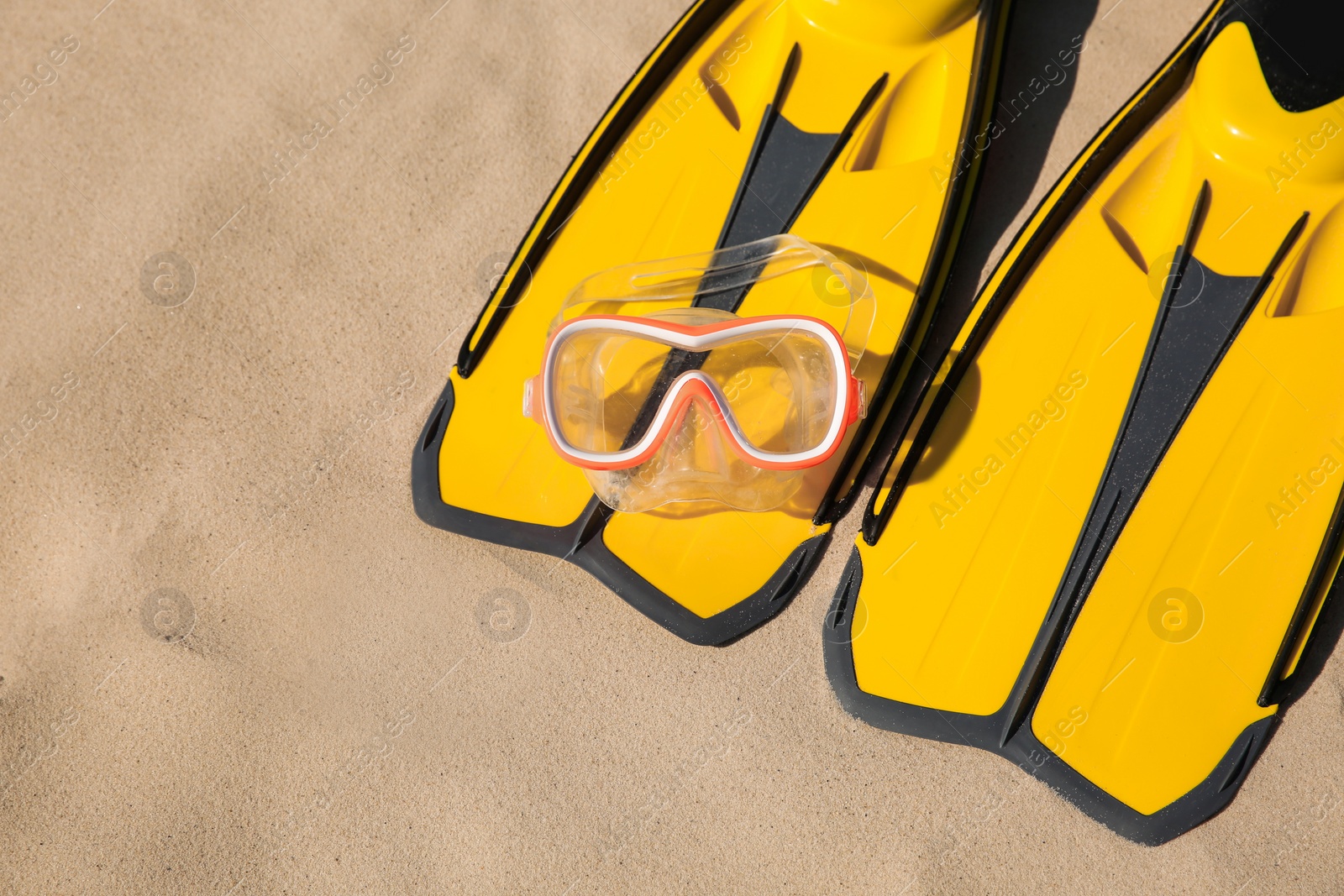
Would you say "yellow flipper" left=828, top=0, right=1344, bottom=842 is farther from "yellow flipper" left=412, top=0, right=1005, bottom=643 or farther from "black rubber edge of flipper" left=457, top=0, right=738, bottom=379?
"black rubber edge of flipper" left=457, top=0, right=738, bottom=379

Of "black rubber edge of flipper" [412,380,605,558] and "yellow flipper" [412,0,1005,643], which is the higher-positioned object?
"yellow flipper" [412,0,1005,643]

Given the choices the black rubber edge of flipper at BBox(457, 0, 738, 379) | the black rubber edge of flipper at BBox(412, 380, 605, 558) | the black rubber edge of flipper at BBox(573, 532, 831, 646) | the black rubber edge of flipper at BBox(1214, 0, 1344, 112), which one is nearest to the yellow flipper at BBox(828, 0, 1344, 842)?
the black rubber edge of flipper at BBox(1214, 0, 1344, 112)

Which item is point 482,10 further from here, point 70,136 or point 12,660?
point 12,660

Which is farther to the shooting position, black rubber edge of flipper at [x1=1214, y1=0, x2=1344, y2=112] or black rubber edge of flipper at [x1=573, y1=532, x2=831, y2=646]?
black rubber edge of flipper at [x1=573, y1=532, x2=831, y2=646]

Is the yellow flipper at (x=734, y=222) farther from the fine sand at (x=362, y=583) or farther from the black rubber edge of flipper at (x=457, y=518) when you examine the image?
the fine sand at (x=362, y=583)

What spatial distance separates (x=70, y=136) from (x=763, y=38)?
2.90m

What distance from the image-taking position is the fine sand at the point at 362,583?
283 cm

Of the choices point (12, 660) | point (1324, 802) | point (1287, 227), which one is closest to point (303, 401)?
point (12, 660)

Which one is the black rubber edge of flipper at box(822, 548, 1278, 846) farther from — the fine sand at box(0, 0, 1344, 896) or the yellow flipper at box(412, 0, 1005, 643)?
the yellow flipper at box(412, 0, 1005, 643)

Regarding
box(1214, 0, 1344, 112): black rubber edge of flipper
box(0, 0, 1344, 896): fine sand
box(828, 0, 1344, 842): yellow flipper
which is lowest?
box(0, 0, 1344, 896): fine sand

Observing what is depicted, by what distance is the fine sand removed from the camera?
2.83 meters

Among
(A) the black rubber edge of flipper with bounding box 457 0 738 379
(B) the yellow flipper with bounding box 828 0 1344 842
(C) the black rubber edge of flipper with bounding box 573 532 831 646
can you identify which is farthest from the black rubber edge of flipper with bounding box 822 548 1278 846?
(A) the black rubber edge of flipper with bounding box 457 0 738 379

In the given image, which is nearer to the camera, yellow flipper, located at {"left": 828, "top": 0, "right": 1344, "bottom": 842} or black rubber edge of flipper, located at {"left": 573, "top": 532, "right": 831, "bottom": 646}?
yellow flipper, located at {"left": 828, "top": 0, "right": 1344, "bottom": 842}

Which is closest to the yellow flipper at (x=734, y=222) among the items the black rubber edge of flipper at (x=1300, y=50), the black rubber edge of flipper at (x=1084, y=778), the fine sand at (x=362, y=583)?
the fine sand at (x=362, y=583)
